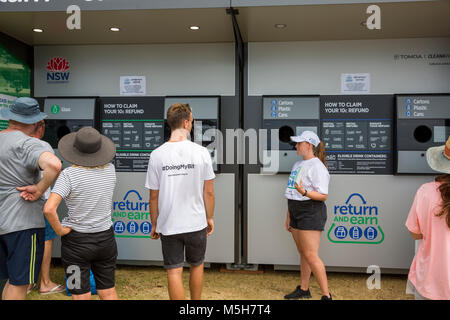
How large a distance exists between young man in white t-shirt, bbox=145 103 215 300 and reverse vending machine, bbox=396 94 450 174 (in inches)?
90.1

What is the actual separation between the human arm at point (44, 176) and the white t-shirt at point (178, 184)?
64 cm

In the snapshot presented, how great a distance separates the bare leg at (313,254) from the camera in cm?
311

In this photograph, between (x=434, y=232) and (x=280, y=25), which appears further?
(x=280, y=25)

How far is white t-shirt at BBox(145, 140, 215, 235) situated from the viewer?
2.54 metres

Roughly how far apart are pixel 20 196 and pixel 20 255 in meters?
0.40

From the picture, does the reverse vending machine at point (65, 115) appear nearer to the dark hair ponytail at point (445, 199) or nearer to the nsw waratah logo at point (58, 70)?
the nsw waratah logo at point (58, 70)

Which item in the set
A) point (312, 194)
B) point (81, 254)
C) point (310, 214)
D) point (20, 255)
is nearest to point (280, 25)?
point (312, 194)

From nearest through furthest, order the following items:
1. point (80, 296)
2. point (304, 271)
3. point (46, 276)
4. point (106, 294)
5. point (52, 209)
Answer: point (52, 209) < point (80, 296) < point (106, 294) < point (304, 271) < point (46, 276)

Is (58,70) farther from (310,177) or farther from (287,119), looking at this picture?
(310,177)

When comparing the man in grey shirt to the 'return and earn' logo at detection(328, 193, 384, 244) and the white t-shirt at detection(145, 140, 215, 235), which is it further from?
the 'return and earn' logo at detection(328, 193, 384, 244)

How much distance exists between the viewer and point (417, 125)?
3850 mm

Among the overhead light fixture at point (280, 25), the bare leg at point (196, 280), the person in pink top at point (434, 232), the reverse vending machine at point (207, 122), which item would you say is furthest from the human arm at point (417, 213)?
the reverse vending machine at point (207, 122)
